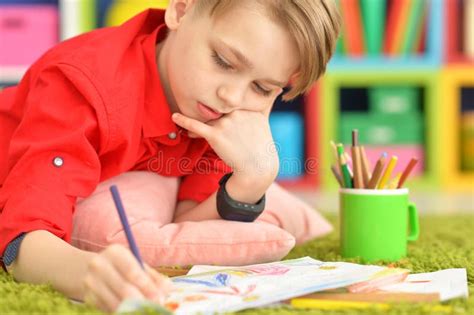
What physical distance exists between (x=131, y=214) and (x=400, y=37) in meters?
1.88

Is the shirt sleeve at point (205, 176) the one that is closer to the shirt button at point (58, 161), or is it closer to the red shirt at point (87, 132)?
the red shirt at point (87, 132)

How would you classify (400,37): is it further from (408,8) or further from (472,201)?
(472,201)

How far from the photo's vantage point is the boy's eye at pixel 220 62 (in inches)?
36.8

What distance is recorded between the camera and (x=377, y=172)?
1026 mm

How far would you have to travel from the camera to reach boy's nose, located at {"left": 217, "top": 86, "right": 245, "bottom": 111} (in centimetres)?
94

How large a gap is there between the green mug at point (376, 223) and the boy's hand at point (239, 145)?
0.13 m

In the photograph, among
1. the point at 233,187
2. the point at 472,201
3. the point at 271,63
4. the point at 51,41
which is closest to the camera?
the point at 271,63

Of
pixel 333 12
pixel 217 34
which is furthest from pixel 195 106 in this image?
pixel 333 12

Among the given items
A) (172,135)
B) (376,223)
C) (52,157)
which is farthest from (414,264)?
(52,157)

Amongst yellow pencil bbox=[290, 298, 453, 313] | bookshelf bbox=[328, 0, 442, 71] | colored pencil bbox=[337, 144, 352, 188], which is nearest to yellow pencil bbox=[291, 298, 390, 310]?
yellow pencil bbox=[290, 298, 453, 313]

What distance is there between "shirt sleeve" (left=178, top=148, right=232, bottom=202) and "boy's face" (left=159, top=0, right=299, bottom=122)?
0.16 m

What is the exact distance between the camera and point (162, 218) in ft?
3.57

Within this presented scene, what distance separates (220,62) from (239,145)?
14cm

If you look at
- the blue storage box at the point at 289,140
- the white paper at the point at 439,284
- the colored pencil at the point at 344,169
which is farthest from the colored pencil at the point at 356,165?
the blue storage box at the point at 289,140
